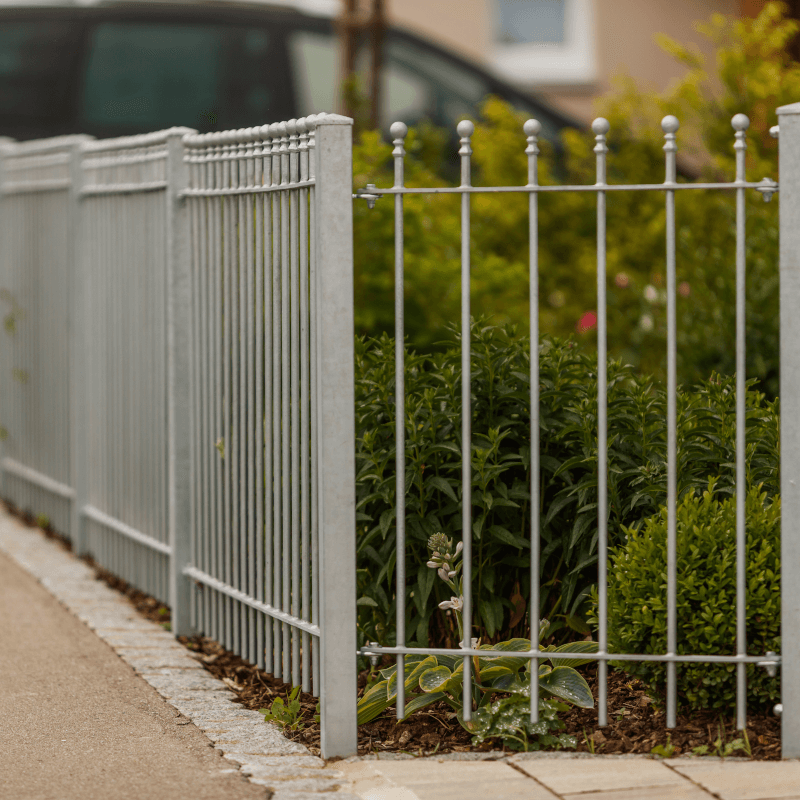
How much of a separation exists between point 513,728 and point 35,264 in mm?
4469

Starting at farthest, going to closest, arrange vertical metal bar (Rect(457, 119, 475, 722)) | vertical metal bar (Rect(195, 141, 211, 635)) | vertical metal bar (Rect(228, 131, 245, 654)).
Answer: vertical metal bar (Rect(195, 141, 211, 635)) → vertical metal bar (Rect(228, 131, 245, 654)) → vertical metal bar (Rect(457, 119, 475, 722))

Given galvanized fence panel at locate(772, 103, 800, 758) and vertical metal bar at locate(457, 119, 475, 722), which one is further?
vertical metal bar at locate(457, 119, 475, 722)

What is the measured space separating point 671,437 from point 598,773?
36.2 inches

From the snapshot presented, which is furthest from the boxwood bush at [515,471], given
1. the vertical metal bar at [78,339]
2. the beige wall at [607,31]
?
the beige wall at [607,31]

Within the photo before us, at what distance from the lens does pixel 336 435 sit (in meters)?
4.13

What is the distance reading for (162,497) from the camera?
585cm

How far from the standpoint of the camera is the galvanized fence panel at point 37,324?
722 cm

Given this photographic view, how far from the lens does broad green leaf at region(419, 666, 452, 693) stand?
4250 mm

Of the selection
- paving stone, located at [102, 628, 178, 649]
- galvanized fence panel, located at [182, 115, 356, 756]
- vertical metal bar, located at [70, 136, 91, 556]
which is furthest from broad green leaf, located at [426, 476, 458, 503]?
vertical metal bar, located at [70, 136, 91, 556]

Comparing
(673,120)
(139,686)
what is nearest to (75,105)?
(139,686)

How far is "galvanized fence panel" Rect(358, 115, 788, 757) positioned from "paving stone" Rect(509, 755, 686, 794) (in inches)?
7.5

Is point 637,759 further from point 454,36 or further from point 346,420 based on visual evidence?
point 454,36

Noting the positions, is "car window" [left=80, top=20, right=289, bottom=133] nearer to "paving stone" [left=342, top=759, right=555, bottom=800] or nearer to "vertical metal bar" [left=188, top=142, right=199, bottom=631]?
"vertical metal bar" [left=188, top=142, right=199, bottom=631]

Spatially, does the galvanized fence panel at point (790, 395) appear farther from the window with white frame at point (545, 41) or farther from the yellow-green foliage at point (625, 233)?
the window with white frame at point (545, 41)
